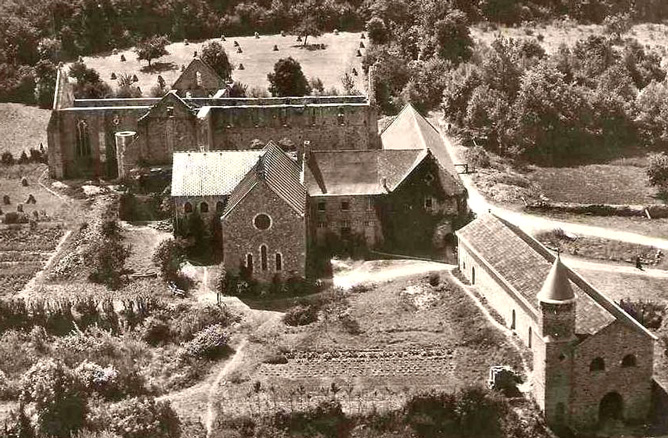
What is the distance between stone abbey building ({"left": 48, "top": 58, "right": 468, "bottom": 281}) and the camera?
6400 centimetres

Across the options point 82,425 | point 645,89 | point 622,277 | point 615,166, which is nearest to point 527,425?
point 622,277

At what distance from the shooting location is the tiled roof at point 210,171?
68000mm

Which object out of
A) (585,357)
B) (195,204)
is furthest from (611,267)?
(195,204)

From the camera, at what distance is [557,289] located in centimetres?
5094

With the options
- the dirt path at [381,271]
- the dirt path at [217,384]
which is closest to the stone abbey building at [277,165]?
the dirt path at [381,271]

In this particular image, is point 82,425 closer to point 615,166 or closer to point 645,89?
point 615,166

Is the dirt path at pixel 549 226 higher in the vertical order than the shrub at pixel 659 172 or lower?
lower

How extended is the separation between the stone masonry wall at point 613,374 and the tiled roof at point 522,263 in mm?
755

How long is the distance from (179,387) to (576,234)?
29.6 metres

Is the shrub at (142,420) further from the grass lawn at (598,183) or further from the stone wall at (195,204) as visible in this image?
the grass lawn at (598,183)

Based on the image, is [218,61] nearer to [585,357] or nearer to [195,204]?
[195,204]

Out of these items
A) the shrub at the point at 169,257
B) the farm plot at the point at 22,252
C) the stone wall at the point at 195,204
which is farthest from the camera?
the stone wall at the point at 195,204

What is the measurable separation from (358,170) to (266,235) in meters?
9.03

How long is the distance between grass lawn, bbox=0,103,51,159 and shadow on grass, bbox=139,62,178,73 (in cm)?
1090
